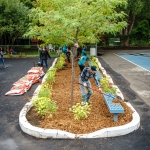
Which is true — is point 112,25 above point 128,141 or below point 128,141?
above

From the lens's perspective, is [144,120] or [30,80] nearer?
[144,120]

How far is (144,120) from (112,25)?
10.1ft

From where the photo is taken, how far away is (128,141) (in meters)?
5.80

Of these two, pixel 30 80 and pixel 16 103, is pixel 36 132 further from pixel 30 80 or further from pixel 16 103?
pixel 30 80

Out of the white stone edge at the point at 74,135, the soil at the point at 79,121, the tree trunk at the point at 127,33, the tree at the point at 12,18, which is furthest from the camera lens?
the tree trunk at the point at 127,33

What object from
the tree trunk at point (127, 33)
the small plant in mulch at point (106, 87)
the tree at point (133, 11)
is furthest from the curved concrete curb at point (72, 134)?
the tree trunk at point (127, 33)

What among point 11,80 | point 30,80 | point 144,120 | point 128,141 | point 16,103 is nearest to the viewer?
point 128,141

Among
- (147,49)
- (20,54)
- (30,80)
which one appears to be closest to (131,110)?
(30,80)

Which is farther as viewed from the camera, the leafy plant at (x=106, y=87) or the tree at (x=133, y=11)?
the tree at (x=133, y=11)

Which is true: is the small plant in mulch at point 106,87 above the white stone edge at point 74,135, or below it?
above

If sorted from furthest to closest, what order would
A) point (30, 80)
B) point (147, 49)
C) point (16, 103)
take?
point (147, 49) → point (30, 80) → point (16, 103)

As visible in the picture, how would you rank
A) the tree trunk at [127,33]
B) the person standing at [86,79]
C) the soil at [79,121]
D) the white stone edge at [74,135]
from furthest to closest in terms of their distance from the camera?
the tree trunk at [127,33] → the person standing at [86,79] → the soil at [79,121] → the white stone edge at [74,135]

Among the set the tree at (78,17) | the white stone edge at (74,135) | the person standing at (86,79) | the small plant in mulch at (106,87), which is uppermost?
the tree at (78,17)

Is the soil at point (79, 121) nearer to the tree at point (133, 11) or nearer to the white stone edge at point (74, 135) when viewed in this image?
the white stone edge at point (74, 135)
